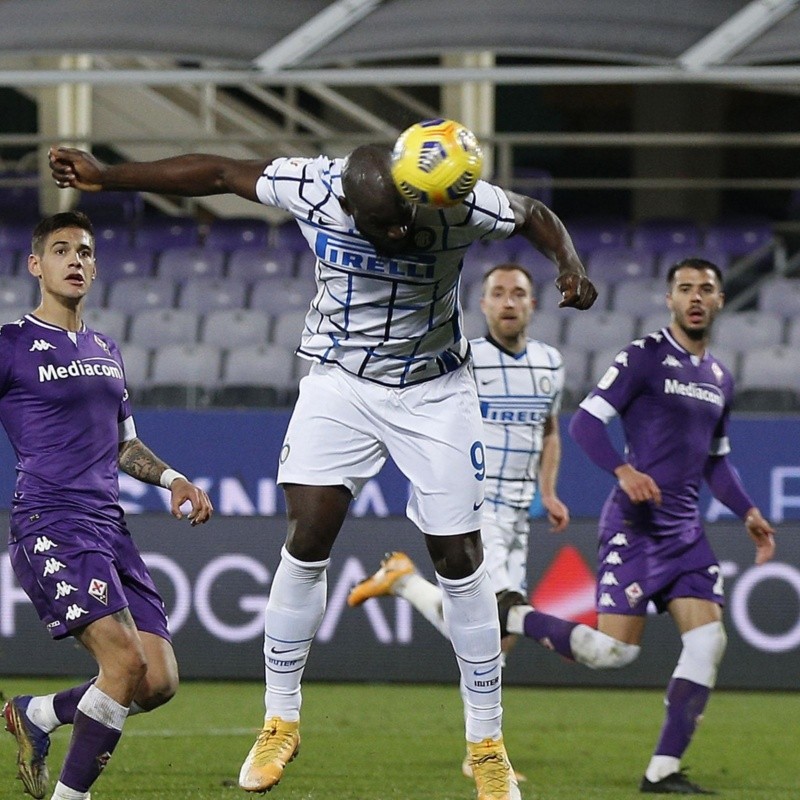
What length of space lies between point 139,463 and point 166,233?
10556 millimetres

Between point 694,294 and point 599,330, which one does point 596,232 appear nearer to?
point 599,330

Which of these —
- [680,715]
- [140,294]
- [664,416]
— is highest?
[140,294]

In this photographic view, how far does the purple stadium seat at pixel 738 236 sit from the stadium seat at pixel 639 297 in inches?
47.5

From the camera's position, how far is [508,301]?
28.3 ft

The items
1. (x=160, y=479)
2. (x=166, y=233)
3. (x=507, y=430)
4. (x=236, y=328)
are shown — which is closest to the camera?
(x=160, y=479)

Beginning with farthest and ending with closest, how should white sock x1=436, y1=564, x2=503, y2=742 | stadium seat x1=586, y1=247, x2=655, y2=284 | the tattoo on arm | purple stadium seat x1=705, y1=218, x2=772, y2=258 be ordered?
purple stadium seat x1=705, y1=218, x2=772, y2=258 < stadium seat x1=586, y1=247, x2=655, y2=284 < the tattoo on arm < white sock x1=436, y1=564, x2=503, y2=742

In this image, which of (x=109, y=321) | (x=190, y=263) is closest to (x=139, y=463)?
(x=109, y=321)

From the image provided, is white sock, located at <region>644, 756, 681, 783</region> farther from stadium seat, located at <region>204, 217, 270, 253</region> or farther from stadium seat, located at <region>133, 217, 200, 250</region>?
stadium seat, located at <region>133, 217, 200, 250</region>

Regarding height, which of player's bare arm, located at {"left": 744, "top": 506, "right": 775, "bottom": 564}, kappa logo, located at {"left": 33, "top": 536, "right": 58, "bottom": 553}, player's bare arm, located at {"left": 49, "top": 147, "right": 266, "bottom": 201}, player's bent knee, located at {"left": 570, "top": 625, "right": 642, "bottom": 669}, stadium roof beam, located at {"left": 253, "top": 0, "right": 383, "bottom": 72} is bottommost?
player's bent knee, located at {"left": 570, "top": 625, "right": 642, "bottom": 669}

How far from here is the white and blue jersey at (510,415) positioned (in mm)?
8625

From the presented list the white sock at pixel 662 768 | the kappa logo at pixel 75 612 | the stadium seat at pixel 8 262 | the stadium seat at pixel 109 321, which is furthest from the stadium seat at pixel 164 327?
the kappa logo at pixel 75 612

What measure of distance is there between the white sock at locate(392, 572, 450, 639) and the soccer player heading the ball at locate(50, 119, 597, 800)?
226 centimetres

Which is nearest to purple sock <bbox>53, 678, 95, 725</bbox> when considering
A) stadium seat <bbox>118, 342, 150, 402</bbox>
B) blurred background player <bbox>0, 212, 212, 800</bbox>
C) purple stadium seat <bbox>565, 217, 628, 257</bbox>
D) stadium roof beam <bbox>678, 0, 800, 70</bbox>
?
blurred background player <bbox>0, 212, 212, 800</bbox>

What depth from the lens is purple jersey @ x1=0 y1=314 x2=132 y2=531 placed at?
19.1 ft
